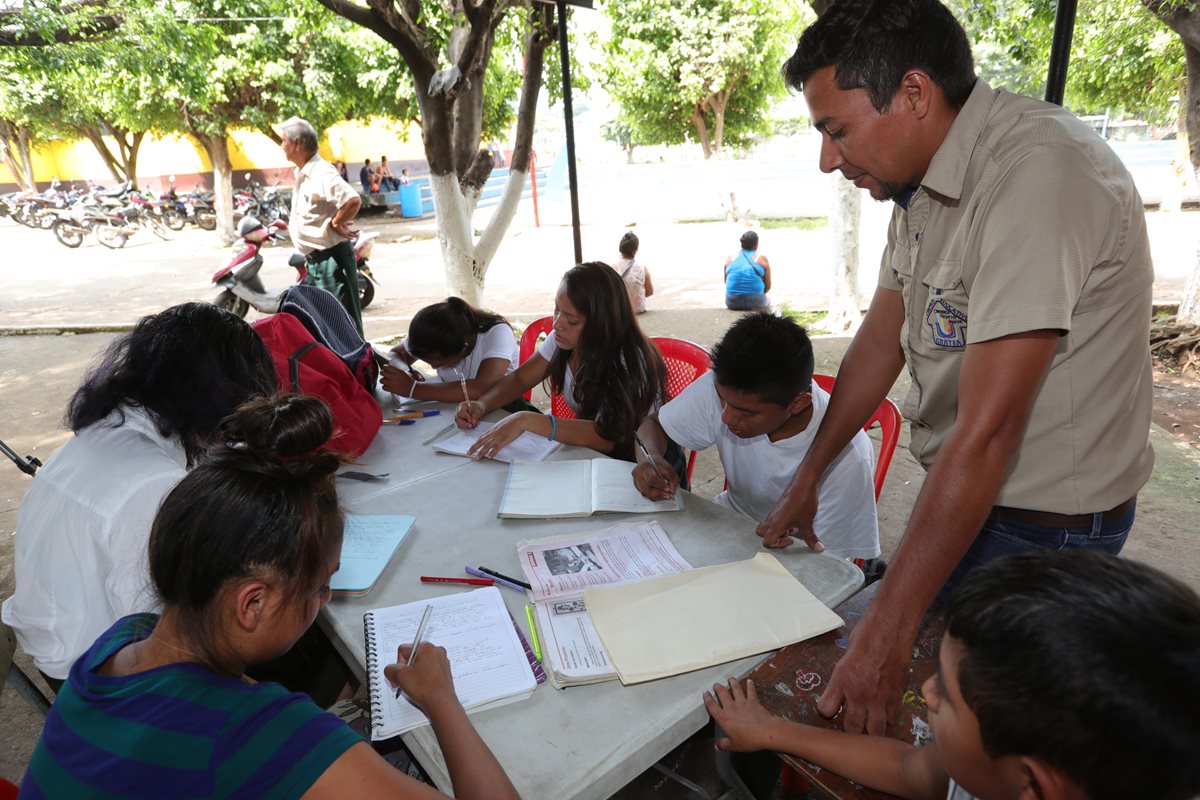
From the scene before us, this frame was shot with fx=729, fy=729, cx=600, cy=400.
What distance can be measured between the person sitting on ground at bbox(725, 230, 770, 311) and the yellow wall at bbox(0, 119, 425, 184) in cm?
1520

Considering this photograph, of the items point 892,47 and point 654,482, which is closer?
point 892,47

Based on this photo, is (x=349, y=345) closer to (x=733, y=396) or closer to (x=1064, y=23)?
(x=733, y=396)

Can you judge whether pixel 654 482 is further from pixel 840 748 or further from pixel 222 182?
pixel 222 182

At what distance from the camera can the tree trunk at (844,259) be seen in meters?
5.44

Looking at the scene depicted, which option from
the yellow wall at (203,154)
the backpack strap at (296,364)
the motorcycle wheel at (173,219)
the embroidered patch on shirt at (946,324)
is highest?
the yellow wall at (203,154)

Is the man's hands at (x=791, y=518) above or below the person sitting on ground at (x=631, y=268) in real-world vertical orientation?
below

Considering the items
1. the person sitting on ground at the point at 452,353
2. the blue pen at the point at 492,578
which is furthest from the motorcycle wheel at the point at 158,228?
the blue pen at the point at 492,578

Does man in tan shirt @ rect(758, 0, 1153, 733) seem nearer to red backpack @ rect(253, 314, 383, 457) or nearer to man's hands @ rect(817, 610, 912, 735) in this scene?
man's hands @ rect(817, 610, 912, 735)

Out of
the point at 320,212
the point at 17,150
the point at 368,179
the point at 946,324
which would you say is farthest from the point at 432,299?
the point at 17,150

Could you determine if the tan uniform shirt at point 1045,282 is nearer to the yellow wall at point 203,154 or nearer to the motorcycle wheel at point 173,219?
the motorcycle wheel at point 173,219

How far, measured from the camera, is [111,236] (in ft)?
45.4

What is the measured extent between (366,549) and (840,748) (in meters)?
1.03

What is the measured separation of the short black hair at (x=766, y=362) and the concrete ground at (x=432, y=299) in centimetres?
103

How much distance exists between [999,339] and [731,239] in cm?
1161
